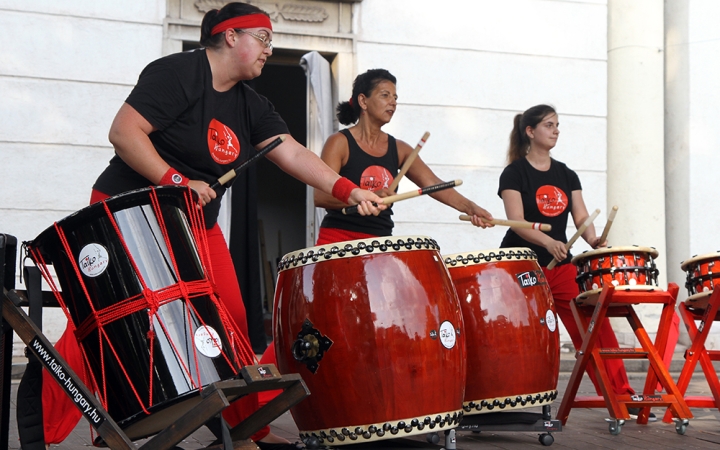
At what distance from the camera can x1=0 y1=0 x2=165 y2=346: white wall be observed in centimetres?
699

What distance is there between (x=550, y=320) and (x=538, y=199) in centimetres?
131

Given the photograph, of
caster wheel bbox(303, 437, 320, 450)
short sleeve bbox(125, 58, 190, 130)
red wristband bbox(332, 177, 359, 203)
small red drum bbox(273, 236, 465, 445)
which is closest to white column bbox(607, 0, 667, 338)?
red wristband bbox(332, 177, 359, 203)

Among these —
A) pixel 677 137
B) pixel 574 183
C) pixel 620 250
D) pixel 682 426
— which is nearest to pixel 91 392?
pixel 620 250

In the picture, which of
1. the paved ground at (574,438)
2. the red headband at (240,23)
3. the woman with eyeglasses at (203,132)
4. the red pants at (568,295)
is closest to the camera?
the woman with eyeglasses at (203,132)

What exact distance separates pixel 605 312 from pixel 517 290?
0.84 m

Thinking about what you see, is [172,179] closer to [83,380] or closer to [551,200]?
[83,380]

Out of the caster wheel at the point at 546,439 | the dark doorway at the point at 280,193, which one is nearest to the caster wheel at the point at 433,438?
the caster wheel at the point at 546,439

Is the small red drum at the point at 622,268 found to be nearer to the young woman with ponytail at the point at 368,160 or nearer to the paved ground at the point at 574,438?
the young woman with ponytail at the point at 368,160

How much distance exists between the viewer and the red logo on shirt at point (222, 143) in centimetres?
362

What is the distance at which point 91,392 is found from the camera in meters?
2.96

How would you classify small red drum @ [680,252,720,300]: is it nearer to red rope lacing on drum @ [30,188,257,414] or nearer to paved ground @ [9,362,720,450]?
paved ground @ [9,362,720,450]

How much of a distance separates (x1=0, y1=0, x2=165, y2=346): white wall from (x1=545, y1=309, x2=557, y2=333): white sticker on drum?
4134 mm

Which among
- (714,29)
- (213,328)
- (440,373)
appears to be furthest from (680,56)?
(213,328)

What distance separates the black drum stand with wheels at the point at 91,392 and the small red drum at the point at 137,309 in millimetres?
84
